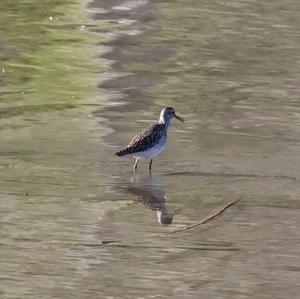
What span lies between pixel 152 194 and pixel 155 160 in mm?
1191

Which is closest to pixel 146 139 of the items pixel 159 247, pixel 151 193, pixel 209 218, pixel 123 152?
pixel 123 152

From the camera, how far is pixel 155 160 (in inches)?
501

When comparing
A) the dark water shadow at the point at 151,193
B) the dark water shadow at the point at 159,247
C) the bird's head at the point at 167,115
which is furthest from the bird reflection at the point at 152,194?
the bird's head at the point at 167,115

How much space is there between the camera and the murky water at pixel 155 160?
9359 mm

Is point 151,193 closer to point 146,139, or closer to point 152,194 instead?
point 152,194

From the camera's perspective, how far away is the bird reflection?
10836 mm

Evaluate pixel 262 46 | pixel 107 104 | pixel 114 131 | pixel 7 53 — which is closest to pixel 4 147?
pixel 114 131

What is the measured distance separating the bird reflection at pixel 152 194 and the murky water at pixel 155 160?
0.03 meters

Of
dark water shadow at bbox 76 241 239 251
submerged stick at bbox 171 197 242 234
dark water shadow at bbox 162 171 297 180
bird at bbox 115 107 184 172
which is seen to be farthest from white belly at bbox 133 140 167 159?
dark water shadow at bbox 76 241 239 251

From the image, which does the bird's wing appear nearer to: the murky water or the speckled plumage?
the speckled plumage

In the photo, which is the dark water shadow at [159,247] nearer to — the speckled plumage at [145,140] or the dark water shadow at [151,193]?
the dark water shadow at [151,193]

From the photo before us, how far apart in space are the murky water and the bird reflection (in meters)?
0.03

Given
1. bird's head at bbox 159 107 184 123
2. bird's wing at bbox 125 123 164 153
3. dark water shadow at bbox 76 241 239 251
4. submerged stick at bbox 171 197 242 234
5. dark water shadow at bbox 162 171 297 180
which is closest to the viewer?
dark water shadow at bbox 76 241 239 251

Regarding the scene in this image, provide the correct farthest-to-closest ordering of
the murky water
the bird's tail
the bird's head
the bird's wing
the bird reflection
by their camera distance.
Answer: the bird's head < the bird's wing < the bird's tail < the bird reflection < the murky water
